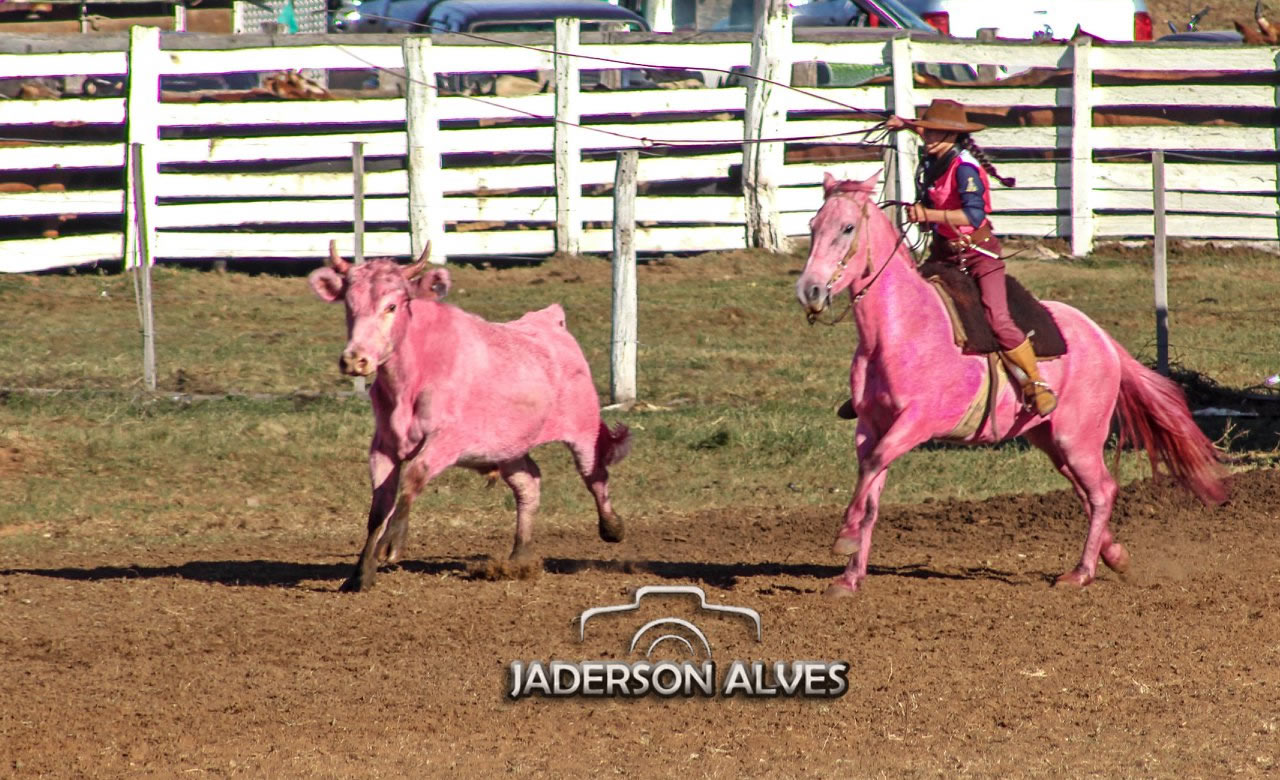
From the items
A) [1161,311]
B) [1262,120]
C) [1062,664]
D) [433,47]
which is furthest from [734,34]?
[1062,664]

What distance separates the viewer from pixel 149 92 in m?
17.3

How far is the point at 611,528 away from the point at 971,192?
254 centimetres

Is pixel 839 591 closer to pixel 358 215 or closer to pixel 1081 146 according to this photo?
pixel 358 215

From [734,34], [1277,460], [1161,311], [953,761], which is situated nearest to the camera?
[953,761]

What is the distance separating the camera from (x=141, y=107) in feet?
56.5

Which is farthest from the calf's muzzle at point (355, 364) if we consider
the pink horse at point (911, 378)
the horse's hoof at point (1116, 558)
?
the horse's hoof at point (1116, 558)

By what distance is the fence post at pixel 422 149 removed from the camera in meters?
17.7

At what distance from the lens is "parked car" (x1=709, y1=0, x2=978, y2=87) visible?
832 inches

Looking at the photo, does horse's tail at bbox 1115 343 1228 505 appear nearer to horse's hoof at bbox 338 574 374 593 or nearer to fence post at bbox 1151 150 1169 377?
fence post at bbox 1151 150 1169 377

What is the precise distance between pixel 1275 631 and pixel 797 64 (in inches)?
506

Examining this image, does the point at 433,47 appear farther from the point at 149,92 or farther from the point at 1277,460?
the point at 1277,460

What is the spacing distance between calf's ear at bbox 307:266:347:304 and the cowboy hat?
8.88 ft

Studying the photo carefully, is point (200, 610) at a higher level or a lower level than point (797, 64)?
lower

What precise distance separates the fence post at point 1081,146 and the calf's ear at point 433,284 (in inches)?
464
